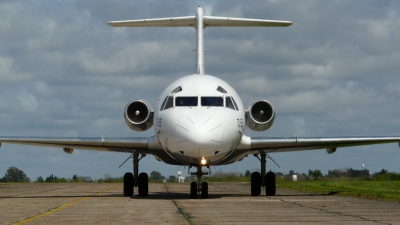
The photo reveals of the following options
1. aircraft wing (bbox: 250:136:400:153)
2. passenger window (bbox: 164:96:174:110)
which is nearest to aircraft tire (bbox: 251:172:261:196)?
aircraft wing (bbox: 250:136:400:153)

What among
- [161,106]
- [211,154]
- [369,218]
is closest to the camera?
[369,218]

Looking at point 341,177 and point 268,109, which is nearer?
point 268,109

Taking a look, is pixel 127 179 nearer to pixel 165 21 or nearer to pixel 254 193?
pixel 254 193

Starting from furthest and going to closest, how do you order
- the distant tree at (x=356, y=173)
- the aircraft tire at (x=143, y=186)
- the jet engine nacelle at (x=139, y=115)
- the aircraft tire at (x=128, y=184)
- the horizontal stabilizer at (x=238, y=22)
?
the distant tree at (x=356, y=173), the horizontal stabilizer at (x=238, y=22), the aircraft tire at (x=128, y=184), the aircraft tire at (x=143, y=186), the jet engine nacelle at (x=139, y=115)

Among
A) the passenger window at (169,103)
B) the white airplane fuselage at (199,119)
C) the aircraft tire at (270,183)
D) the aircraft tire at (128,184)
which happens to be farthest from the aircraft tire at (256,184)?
the passenger window at (169,103)

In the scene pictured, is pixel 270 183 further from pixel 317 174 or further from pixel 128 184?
pixel 317 174

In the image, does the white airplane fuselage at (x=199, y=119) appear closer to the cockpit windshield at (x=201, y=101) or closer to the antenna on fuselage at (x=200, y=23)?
the cockpit windshield at (x=201, y=101)

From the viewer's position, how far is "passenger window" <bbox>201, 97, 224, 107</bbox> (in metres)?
22.8

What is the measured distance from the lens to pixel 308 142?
86.5ft

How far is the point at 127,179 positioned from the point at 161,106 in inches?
159

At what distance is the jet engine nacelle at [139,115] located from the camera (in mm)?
26250

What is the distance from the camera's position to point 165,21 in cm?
3058

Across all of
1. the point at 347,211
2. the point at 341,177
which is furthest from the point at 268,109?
the point at 341,177

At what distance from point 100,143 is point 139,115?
1.81 m
